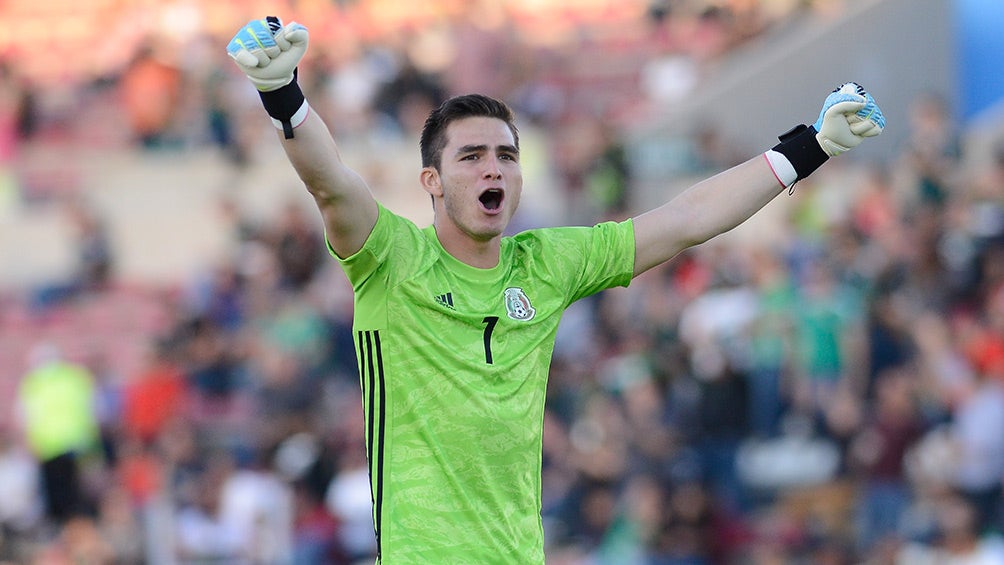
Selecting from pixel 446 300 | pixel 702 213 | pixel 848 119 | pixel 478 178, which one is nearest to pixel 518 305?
pixel 446 300

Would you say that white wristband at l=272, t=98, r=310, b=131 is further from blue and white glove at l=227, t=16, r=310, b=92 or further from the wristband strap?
the wristband strap

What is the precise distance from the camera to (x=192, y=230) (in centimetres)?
1664

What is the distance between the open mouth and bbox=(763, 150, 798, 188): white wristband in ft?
3.15

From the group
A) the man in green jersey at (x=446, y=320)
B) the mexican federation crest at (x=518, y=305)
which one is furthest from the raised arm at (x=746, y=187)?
the mexican federation crest at (x=518, y=305)

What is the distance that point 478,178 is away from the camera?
16.3 feet

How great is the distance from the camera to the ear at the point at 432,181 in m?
5.07

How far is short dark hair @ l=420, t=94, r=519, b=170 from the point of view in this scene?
506cm

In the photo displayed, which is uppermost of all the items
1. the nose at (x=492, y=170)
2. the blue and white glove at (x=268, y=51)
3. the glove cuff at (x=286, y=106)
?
the blue and white glove at (x=268, y=51)

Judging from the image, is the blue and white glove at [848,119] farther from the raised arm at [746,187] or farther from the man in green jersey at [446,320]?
the man in green jersey at [446,320]

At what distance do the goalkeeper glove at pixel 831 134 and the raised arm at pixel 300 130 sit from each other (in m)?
1.48

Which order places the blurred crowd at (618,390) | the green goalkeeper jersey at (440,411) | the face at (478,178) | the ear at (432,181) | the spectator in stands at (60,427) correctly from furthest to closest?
the spectator in stands at (60,427)
the blurred crowd at (618,390)
the ear at (432,181)
the face at (478,178)
the green goalkeeper jersey at (440,411)

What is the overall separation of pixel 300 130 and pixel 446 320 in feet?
2.39

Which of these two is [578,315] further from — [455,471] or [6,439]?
[455,471]

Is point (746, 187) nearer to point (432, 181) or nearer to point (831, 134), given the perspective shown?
point (831, 134)
